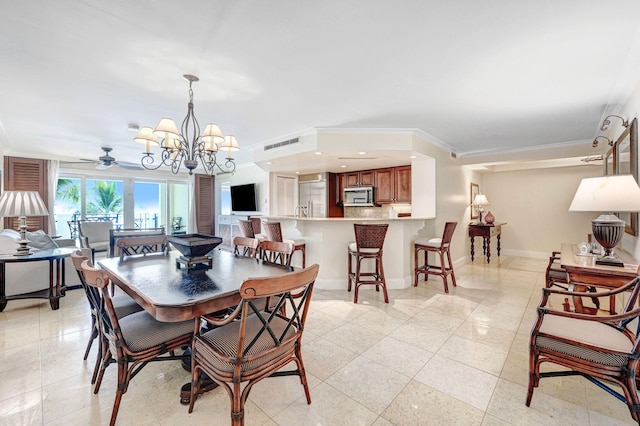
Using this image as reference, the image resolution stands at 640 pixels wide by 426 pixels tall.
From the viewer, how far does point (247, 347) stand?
139cm

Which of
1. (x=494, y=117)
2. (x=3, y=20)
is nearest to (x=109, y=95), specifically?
(x=3, y=20)

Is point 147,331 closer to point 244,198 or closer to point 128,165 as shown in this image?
point 244,198

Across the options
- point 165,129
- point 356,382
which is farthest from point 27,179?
point 356,382

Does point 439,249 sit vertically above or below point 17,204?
below

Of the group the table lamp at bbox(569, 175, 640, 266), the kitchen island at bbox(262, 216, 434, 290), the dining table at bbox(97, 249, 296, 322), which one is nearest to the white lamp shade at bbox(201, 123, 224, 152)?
the dining table at bbox(97, 249, 296, 322)

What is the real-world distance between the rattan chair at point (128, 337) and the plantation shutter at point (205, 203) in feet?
20.7

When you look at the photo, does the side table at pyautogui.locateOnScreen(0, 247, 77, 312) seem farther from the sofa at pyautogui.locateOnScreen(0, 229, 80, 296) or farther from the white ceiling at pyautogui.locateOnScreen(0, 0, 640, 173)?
the white ceiling at pyautogui.locateOnScreen(0, 0, 640, 173)

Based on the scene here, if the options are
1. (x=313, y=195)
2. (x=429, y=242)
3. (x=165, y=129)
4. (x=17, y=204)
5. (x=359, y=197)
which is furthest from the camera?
(x=313, y=195)

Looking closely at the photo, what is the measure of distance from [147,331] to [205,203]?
6686 millimetres

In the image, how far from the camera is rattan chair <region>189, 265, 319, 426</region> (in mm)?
1302

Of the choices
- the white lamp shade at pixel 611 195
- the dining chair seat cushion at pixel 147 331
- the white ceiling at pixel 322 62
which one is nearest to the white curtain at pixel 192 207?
the white ceiling at pixel 322 62

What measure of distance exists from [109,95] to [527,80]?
3.99 metres

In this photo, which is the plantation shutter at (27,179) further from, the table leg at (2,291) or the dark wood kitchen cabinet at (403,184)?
the dark wood kitchen cabinet at (403,184)

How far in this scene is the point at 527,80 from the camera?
243cm
